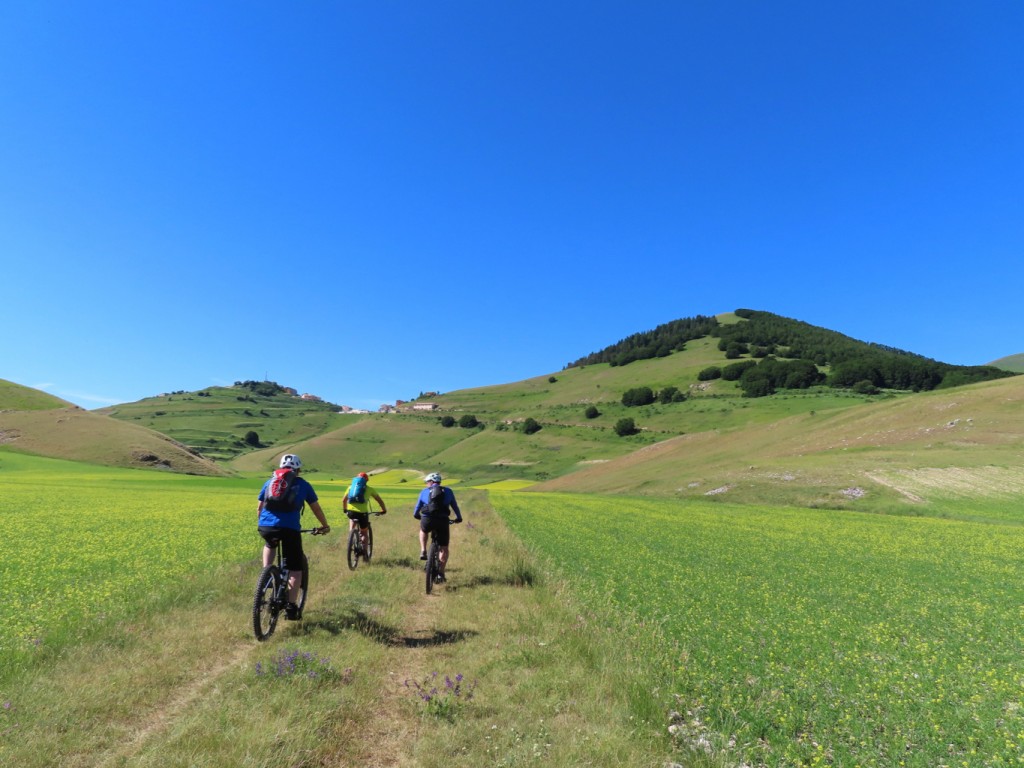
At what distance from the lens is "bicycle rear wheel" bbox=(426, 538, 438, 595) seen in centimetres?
1348

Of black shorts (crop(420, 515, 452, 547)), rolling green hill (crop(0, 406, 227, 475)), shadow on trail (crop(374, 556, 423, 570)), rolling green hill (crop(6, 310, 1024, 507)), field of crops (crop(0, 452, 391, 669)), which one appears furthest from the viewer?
rolling green hill (crop(0, 406, 227, 475))

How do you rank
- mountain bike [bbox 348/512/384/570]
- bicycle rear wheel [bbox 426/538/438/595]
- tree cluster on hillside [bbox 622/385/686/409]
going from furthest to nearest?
1. tree cluster on hillside [bbox 622/385/686/409]
2. mountain bike [bbox 348/512/384/570]
3. bicycle rear wheel [bbox 426/538/438/595]

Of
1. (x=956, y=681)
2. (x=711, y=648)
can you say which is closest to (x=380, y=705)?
(x=711, y=648)

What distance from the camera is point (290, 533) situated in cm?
997

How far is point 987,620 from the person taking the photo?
35.0 ft

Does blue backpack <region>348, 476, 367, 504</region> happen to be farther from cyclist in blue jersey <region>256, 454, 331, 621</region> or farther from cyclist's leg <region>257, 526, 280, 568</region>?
cyclist's leg <region>257, 526, 280, 568</region>

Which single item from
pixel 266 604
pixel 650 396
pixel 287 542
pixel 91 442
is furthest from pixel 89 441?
pixel 650 396

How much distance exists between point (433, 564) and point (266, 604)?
465 cm

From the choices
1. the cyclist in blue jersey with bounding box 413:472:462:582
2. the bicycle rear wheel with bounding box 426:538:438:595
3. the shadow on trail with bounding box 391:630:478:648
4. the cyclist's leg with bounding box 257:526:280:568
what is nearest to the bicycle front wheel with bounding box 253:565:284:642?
the cyclist's leg with bounding box 257:526:280:568

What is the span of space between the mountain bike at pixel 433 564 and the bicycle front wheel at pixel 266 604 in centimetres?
420

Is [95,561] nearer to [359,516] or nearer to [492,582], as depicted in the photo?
[359,516]

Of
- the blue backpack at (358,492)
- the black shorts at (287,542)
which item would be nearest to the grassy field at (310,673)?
the black shorts at (287,542)

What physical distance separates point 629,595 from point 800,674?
16.0 feet

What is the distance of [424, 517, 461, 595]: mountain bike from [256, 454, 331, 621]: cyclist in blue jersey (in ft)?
12.6
